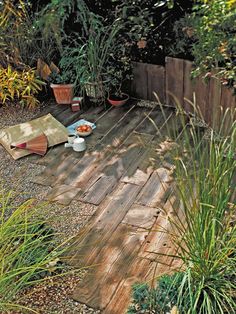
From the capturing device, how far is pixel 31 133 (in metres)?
4.06

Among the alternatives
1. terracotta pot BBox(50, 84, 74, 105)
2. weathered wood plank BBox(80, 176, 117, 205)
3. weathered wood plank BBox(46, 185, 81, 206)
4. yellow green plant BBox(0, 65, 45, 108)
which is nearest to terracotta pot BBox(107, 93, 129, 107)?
terracotta pot BBox(50, 84, 74, 105)

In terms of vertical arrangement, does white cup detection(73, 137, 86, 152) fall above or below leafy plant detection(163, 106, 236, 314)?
below

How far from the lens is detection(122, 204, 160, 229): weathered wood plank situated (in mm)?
2981

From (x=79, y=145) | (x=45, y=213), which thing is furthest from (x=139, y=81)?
(x=45, y=213)

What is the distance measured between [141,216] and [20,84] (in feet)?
6.64

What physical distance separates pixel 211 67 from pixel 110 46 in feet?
3.94

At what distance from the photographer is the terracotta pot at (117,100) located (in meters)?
4.49

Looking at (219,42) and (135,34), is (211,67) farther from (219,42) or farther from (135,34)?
(135,34)

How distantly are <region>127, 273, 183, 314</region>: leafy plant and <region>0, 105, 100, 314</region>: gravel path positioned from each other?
39 centimetres

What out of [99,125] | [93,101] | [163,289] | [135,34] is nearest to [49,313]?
[163,289]

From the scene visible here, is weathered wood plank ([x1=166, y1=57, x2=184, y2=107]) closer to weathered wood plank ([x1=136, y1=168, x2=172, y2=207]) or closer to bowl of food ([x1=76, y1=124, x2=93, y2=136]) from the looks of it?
bowl of food ([x1=76, y1=124, x2=93, y2=136])

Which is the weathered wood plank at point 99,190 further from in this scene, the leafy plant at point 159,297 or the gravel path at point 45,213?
the leafy plant at point 159,297

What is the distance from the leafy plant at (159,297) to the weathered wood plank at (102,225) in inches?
23.4

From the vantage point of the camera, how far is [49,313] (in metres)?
2.38
